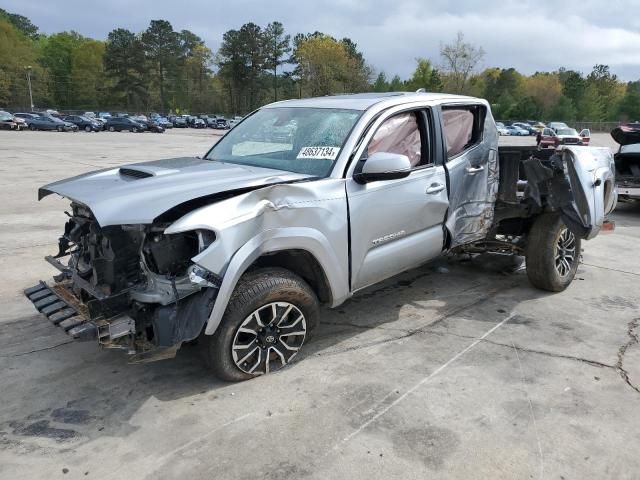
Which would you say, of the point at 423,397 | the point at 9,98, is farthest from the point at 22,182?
the point at 9,98

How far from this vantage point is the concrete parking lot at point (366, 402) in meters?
2.79

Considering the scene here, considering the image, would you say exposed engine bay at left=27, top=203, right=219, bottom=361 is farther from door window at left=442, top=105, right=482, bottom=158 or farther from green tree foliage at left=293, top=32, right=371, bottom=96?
green tree foliage at left=293, top=32, right=371, bottom=96

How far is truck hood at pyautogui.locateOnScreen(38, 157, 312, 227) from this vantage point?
302 centimetres

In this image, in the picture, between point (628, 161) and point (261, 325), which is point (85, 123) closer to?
point (628, 161)

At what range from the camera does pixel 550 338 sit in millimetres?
Result: 4367

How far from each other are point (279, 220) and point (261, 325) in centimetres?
71

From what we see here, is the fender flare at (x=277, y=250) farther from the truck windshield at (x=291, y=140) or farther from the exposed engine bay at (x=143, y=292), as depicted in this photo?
the truck windshield at (x=291, y=140)

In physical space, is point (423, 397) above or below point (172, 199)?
below

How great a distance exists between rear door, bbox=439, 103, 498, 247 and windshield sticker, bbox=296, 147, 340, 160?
4.01 ft

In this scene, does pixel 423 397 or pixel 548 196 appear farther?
pixel 548 196

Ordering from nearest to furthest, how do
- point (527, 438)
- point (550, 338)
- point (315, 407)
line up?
point (527, 438), point (315, 407), point (550, 338)

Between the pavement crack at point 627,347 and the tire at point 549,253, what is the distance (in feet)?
2.65

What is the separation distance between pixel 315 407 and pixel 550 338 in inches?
87.9

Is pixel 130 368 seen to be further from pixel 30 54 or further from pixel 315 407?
pixel 30 54
